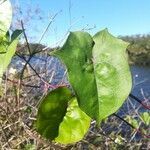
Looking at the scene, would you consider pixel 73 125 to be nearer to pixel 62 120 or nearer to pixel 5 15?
pixel 62 120

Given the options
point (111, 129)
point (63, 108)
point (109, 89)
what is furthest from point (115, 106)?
point (111, 129)

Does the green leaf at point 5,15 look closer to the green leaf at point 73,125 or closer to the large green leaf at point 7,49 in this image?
the large green leaf at point 7,49

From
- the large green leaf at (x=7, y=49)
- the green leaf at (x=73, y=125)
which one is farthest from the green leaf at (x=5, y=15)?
the green leaf at (x=73, y=125)

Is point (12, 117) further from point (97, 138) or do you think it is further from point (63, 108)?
point (63, 108)

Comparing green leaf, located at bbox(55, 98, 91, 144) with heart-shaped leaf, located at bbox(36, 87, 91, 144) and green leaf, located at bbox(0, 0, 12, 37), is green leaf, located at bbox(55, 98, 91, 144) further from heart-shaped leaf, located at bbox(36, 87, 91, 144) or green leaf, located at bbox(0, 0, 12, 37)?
green leaf, located at bbox(0, 0, 12, 37)

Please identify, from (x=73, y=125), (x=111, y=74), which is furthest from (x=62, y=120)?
(x=111, y=74)

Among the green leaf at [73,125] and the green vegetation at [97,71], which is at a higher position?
the green vegetation at [97,71]

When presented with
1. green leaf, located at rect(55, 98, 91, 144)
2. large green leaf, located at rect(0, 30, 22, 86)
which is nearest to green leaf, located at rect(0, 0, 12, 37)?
large green leaf, located at rect(0, 30, 22, 86)
